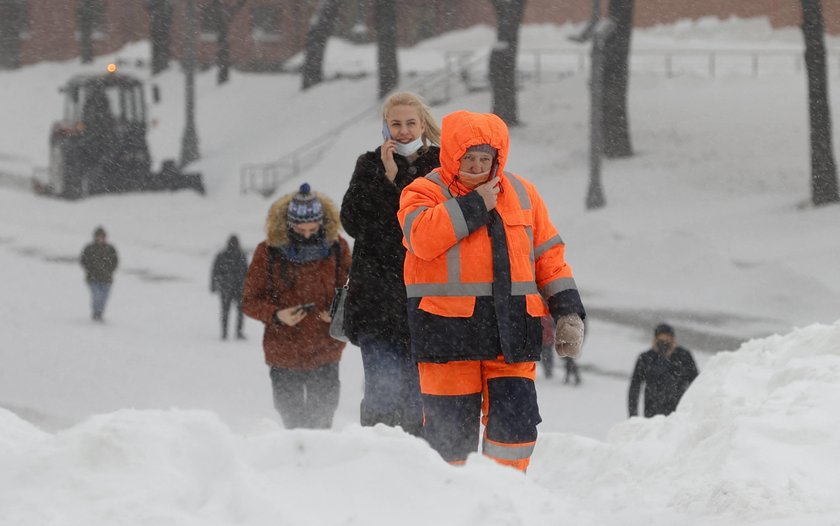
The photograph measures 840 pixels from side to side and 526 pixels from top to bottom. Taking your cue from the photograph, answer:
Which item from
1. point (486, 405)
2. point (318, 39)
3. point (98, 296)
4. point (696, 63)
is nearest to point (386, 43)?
point (318, 39)

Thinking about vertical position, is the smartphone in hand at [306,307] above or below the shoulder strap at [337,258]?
below

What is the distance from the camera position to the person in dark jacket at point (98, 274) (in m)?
14.9

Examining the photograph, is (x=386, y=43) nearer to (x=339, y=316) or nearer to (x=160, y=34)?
(x=160, y=34)

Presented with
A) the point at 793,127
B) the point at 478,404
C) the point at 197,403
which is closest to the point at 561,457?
the point at 478,404

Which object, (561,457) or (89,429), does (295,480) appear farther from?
(561,457)

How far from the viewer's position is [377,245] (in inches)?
198

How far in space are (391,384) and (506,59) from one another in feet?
77.7

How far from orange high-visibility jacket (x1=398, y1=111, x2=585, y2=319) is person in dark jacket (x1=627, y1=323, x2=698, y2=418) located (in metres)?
4.38

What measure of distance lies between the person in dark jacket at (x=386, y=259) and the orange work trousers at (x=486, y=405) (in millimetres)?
742

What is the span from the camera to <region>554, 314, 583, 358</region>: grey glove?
4.24m

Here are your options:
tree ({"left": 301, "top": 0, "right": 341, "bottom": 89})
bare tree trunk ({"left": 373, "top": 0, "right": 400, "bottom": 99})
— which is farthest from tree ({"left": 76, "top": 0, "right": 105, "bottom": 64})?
bare tree trunk ({"left": 373, "top": 0, "right": 400, "bottom": 99})

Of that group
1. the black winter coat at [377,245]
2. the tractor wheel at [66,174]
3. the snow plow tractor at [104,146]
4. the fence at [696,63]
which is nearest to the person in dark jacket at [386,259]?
the black winter coat at [377,245]

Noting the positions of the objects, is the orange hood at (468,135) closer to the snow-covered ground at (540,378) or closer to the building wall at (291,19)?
the snow-covered ground at (540,378)

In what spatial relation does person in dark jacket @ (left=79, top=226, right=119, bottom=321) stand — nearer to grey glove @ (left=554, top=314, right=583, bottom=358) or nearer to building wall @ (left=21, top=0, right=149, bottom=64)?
grey glove @ (left=554, top=314, right=583, bottom=358)
